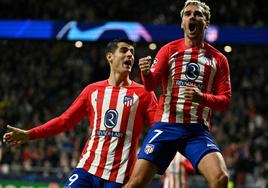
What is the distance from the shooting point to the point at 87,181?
19.6ft

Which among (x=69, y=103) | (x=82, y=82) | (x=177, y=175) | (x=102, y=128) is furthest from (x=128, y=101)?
(x=82, y=82)

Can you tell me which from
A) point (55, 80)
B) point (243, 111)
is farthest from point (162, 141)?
point (55, 80)

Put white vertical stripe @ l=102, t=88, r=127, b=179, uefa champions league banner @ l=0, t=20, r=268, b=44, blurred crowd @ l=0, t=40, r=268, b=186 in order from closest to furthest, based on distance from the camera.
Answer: white vertical stripe @ l=102, t=88, r=127, b=179
blurred crowd @ l=0, t=40, r=268, b=186
uefa champions league banner @ l=0, t=20, r=268, b=44

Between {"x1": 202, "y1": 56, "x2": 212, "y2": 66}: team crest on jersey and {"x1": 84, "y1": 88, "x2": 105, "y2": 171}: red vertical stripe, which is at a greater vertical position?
{"x1": 202, "y1": 56, "x2": 212, "y2": 66}: team crest on jersey

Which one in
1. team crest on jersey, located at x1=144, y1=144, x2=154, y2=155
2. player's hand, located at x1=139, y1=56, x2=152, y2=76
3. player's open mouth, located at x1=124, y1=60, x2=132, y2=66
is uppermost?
player's open mouth, located at x1=124, y1=60, x2=132, y2=66

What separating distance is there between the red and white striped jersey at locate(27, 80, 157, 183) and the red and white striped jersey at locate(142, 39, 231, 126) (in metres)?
0.36

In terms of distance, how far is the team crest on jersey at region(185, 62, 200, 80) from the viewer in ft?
18.9

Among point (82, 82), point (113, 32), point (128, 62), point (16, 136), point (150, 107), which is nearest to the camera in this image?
point (16, 136)

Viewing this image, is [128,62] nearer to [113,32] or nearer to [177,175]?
[177,175]

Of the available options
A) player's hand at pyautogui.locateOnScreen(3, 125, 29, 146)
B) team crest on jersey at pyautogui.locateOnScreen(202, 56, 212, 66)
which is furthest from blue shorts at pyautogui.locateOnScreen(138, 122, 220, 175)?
player's hand at pyautogui.locateOnScreen(3, 125, 29, 146)

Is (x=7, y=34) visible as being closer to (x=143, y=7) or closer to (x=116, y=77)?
(x=143, y=7)

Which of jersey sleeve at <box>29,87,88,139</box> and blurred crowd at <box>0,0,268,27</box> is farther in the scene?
blurred crowd at <box>0,0,268,27</box>

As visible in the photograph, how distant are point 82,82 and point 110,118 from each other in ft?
44.6

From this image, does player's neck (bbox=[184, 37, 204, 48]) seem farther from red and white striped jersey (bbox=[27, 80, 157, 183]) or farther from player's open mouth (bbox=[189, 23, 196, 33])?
red and white striped jersey (bbox=[27, 80, 157, 183])
